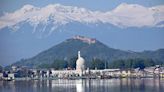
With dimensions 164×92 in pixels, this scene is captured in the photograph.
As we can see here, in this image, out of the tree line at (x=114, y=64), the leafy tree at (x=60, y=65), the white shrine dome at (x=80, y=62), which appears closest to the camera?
the white shrine dome at (x=80, y=62)

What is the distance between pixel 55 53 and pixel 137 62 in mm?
15948

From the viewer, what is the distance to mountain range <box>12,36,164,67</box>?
70.2m

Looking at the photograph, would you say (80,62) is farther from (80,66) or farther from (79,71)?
(79,71)

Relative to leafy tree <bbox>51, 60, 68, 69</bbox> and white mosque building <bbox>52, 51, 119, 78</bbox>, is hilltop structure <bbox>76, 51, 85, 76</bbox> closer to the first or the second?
white mosque building <bbox>52, 51, 119, 78</bbox>

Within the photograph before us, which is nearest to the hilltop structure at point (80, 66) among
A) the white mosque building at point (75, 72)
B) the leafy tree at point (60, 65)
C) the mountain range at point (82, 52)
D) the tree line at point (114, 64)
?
the white mosque building at point (75, 72)

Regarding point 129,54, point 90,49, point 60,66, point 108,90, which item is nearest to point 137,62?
point 60,66

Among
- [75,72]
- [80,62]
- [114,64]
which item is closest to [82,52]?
[114,64]

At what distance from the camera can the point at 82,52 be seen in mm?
72000

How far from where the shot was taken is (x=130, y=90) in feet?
95.3

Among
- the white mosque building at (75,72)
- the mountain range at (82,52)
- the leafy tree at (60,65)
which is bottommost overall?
the white mosque building at (75,72)

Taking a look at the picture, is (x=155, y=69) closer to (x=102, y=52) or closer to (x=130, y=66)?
(x=130, y=66)

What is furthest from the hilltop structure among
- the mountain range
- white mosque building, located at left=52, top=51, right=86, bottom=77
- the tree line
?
the mountain range

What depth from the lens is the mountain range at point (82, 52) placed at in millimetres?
70188

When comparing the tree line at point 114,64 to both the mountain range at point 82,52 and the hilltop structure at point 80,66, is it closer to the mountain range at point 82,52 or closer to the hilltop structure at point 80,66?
the hilltop structure at point 80,66
